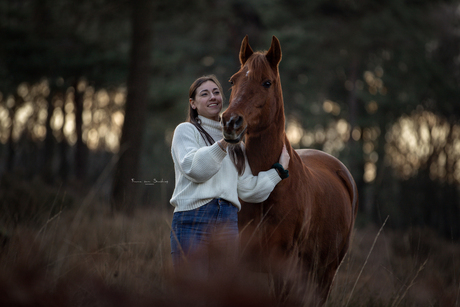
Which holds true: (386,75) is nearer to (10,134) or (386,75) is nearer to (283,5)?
(283,5)

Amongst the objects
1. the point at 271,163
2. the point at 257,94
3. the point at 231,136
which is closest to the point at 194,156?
the point at 231,136

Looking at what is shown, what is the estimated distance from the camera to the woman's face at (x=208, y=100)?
280cm

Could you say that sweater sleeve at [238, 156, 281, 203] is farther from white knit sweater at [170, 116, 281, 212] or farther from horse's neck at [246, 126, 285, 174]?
horse's neck at [246, 126, 285, 174]

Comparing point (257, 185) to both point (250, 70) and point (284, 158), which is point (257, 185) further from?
point (250, 70)

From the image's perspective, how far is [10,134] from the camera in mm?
18359

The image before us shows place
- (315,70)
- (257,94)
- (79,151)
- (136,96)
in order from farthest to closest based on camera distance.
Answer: (315,70) < (79,151) < (136,96) < (257,94)

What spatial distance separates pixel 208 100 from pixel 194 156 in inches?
21.0

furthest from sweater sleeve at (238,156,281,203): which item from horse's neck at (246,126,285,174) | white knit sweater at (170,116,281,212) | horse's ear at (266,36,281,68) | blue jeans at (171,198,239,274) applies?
horse's ear at (266,36,281,68)

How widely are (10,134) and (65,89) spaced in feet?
21.0

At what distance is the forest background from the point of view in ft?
36.6

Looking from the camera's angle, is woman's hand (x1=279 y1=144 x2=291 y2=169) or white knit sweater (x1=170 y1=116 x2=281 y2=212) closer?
white knit sweater (x1=170 y1=116 x2=281 y2=212)

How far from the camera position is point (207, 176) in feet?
8.08

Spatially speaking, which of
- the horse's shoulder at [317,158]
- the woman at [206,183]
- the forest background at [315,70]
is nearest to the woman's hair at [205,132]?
the woman at [206,183]

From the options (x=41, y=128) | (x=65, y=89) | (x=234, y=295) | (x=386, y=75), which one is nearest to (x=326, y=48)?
(x=386, y=75)
